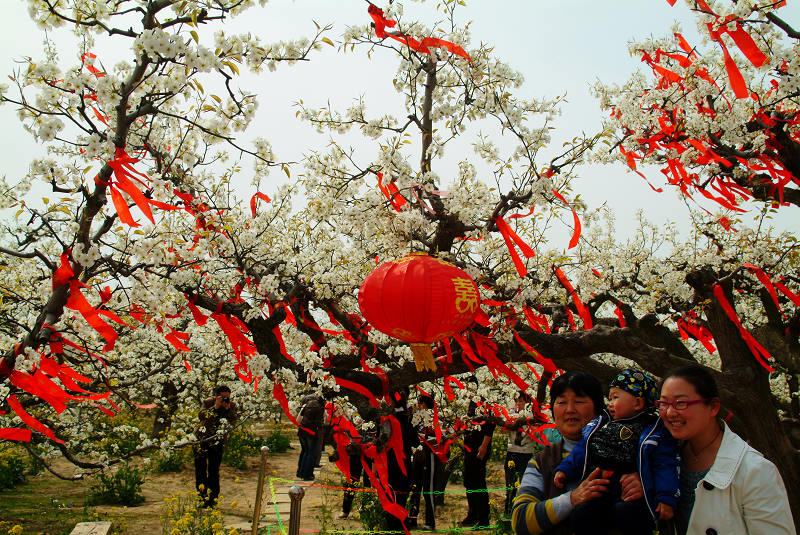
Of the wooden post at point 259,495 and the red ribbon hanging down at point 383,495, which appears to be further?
the red ribbon hanging down at point 383,495

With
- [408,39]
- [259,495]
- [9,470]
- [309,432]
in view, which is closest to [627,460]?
[259,495]

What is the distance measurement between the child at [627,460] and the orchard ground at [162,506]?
4.88 m

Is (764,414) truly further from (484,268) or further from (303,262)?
(303,262)

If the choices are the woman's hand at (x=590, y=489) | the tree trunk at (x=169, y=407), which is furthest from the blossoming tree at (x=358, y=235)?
the tree trunk at (x=169, y=407)

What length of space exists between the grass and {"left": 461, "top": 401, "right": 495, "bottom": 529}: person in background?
17.3ft

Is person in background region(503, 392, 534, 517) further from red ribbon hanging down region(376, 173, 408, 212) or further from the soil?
red ribbon hanging down region(376, 173, 408, 212)

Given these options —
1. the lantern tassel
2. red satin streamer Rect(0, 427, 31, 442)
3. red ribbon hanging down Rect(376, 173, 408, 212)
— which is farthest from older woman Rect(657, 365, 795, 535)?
red satin streamer Rect(0, 427, 31, 442)

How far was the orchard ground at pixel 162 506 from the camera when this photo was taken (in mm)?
8094

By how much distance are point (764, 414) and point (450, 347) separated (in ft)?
13.4

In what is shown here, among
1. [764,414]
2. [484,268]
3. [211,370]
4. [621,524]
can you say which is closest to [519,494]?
[621,524]

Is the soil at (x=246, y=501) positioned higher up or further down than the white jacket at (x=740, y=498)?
further down

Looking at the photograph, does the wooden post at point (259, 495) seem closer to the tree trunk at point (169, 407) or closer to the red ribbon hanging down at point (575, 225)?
the red ribbon hanging down at point (575, 225)

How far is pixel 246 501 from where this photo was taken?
10852 mm

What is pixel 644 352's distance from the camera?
20.2ft
